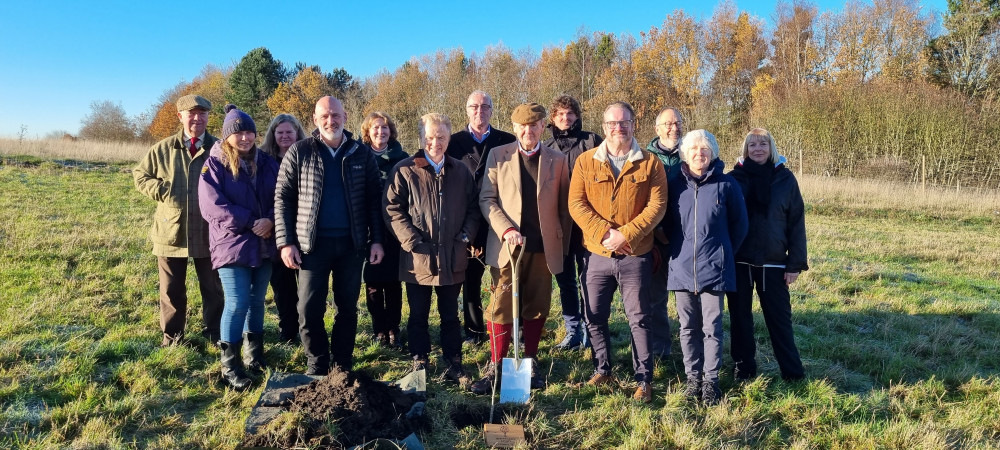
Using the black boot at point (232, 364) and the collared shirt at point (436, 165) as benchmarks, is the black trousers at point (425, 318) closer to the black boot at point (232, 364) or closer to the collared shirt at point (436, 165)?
the collared shirt at point (436, 165)

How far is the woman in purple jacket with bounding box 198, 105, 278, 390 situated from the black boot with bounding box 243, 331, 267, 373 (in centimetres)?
11

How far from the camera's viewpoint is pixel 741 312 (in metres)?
4.28

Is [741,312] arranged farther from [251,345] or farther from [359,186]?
[251,345]

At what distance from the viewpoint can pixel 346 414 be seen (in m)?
3.20

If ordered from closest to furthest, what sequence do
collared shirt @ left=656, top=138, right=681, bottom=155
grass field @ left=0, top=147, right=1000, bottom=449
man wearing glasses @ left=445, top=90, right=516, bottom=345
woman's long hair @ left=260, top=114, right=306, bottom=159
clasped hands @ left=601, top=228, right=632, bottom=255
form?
grass field @ left=0, top=147, right=1000, bottom=449, clasped hands @ left=601, top=228, right=632, bottom=255, collared shirt @ left=656, top=138, right=681, bottom=155, man wearing glasses @ left=445, top=90, right=516, bottom=345, woman's long hair @ left=260, top=114, right=306, bottom=159

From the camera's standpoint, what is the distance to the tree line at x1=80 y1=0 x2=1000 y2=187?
66.1 ft

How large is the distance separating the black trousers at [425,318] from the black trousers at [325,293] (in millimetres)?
431

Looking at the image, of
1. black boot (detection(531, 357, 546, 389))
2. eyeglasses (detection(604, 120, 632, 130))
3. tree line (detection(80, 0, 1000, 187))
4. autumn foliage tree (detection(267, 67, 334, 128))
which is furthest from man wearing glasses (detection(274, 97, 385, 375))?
autumn foliage tree (detection(267, 67, 334, 128))

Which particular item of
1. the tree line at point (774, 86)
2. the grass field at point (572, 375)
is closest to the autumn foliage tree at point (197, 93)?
the tree line at point (774, 86)

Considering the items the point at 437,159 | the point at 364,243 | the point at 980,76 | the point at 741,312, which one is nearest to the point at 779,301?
the point at 741,312

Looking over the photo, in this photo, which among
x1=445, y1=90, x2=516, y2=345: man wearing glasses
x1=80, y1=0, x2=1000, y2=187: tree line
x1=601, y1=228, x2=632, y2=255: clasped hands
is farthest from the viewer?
x1=80, y1=0, x2=1000, y2=187: tree line

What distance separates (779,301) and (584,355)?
1.58m

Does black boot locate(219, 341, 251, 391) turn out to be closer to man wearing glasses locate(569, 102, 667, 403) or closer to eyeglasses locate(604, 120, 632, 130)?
man wearing glasses locate(569, 102, 667, 403)

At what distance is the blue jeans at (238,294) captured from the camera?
3.89m
